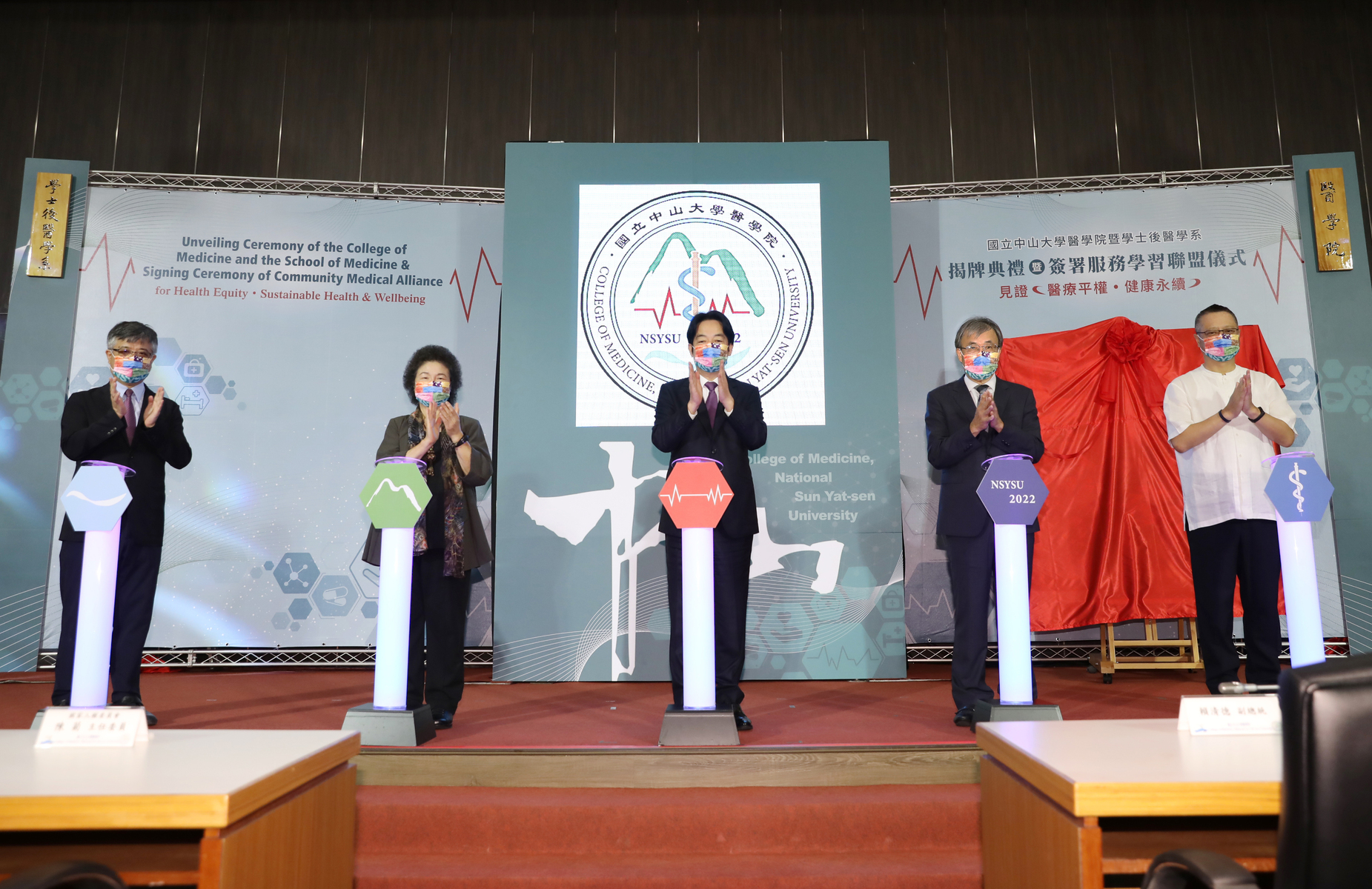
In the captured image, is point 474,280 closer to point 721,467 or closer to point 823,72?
point 721,467

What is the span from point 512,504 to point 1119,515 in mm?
3074

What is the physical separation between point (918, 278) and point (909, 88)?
183cm

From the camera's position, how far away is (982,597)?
310 centimetres

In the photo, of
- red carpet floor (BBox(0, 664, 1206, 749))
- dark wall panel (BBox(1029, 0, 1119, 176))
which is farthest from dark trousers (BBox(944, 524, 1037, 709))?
dark wall panel (BBox(1029, 0, 1119, 176))

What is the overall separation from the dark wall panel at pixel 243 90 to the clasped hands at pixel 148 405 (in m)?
3.21

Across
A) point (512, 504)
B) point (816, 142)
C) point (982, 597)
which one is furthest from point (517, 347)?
point (982, 597)

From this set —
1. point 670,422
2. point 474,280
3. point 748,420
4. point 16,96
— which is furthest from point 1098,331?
point 16,96

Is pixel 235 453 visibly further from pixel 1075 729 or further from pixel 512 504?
pixel 1075 729

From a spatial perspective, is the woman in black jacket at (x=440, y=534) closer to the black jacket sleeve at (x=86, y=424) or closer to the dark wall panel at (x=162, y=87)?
the black jacket sleeve at (x=86, y=424)

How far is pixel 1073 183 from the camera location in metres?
5.18

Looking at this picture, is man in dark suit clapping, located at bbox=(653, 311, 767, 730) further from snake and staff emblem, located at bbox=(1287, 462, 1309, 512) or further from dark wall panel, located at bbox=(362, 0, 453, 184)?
dark wall panel, located at bbox=(362, 0, 453, 184)

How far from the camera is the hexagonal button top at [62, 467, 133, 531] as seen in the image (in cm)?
267

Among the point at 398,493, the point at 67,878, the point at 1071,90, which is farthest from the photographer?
the point at 1071,90

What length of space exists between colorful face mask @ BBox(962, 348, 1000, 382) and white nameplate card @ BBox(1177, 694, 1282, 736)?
1.53 m
